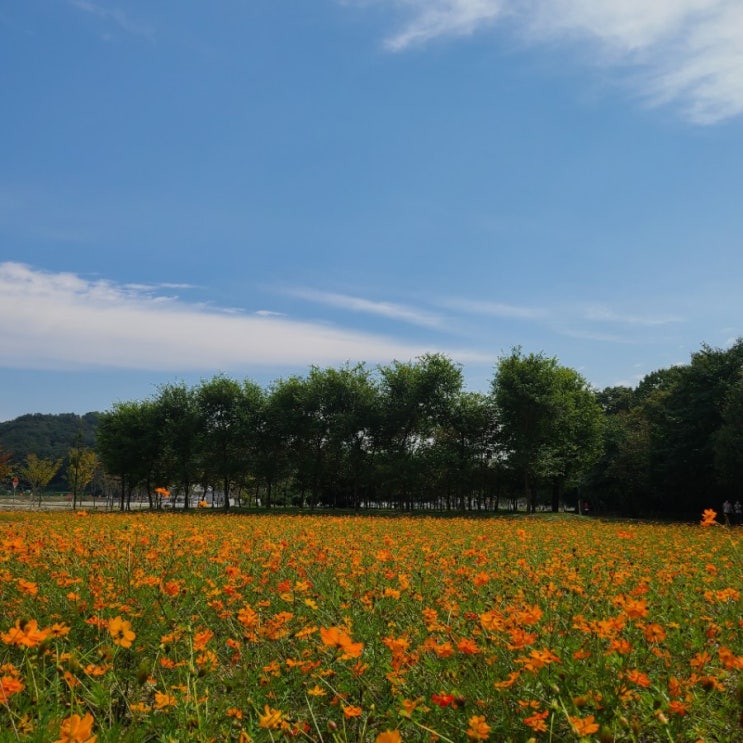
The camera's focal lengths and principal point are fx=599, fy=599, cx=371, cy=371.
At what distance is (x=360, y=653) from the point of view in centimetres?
323

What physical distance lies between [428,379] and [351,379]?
5147mm

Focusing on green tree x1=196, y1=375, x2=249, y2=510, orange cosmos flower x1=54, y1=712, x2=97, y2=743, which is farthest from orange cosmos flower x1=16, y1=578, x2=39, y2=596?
green tree x1=196, y1=375, x2=249, y2=510

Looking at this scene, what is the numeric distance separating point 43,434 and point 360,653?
136 meters

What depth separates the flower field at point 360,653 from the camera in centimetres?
253

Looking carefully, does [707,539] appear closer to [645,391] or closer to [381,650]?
[381,650]

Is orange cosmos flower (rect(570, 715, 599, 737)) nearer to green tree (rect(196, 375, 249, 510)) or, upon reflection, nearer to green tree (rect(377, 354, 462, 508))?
green tree (rect(377, 354, 462, 508))

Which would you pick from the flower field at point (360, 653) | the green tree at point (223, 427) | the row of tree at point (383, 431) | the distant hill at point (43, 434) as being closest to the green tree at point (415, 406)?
the row of tree at point (383, 431)

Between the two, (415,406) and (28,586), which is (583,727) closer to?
(28,586)

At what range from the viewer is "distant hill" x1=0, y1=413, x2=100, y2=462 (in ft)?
358

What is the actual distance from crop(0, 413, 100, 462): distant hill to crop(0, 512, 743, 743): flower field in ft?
355

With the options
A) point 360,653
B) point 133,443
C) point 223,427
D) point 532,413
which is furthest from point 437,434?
point 360,653

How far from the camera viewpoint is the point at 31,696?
280 cm

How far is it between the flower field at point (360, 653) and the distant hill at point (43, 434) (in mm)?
108160

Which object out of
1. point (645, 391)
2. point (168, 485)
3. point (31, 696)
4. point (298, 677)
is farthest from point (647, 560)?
point (645, 391)
